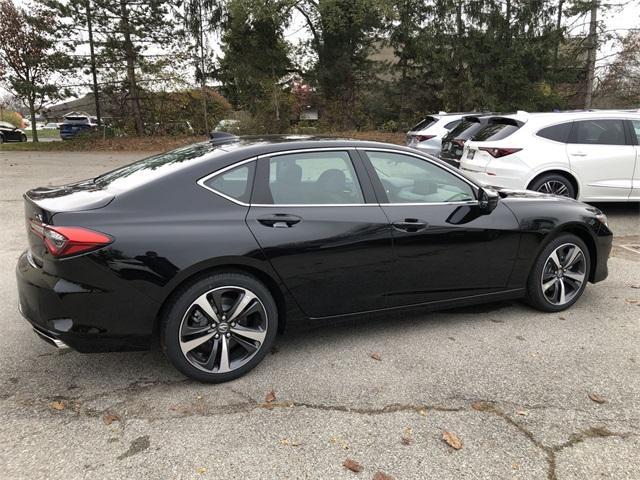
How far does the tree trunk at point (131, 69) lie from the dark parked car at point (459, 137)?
15.8 meters

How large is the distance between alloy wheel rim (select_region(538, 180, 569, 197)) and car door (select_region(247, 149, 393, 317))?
15.7ft

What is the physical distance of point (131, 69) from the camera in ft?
70.0

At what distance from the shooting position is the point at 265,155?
346 cm

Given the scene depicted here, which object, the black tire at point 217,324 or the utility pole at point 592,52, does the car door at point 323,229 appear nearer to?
the black tire at point 217,324

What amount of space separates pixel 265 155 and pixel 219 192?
417mm

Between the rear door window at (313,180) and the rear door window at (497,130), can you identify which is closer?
the rear door window at (313,180)

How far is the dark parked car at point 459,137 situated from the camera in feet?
29.3

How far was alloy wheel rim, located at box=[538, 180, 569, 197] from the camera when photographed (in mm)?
7516

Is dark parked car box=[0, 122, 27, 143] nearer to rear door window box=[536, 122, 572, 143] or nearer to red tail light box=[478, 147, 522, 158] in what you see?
red tail light box=[478, 147, 522, 158]

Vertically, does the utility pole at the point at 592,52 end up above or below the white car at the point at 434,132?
above

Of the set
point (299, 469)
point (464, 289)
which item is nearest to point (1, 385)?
point (299, 469)

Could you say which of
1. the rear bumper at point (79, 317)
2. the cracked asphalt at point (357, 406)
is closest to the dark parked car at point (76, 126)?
the cracked asphalt at point (357, 406)

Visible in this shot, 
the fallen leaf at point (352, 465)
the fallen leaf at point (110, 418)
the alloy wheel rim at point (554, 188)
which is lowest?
the fallen leaf at point (352, 465)

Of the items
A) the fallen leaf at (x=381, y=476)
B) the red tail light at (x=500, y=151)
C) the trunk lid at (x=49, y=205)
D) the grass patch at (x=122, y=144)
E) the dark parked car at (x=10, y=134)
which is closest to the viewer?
the fallen leaf at (x=381, y=476)
